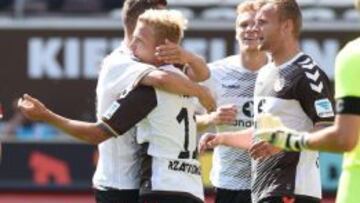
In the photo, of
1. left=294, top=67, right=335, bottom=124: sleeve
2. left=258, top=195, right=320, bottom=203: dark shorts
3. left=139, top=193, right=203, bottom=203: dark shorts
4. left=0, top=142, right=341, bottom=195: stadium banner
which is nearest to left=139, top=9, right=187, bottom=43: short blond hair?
left=294, top=67, right=335, bottom=124: sleeve

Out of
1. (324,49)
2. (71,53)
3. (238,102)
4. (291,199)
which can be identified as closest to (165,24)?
(291,199)

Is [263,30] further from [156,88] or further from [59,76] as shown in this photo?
[59,76]

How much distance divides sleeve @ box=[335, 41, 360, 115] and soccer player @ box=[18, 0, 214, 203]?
1.38m

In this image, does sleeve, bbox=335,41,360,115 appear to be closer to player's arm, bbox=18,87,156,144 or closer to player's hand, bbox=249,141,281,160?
player's hand, bbox=249,141,281,160

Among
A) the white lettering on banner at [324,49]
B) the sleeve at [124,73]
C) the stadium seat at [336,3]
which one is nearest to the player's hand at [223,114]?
the sleeve at [124,73]

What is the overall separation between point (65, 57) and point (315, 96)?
31.9ft

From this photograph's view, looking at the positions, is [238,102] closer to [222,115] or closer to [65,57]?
[222,115]

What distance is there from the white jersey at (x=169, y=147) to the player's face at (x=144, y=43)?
3.9 inches

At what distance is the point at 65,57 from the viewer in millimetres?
16391

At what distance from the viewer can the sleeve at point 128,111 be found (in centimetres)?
677

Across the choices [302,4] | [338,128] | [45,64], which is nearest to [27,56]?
[45,64]

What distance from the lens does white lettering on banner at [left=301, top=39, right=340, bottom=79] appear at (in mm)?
16156

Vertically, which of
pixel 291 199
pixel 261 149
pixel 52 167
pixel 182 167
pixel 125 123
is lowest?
pixel 52 167

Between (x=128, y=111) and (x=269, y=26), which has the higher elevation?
(x=269, y=26)
